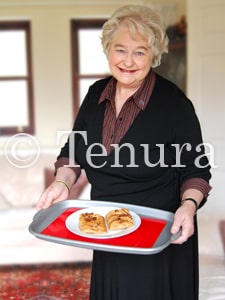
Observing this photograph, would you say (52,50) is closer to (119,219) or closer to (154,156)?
(154,156)

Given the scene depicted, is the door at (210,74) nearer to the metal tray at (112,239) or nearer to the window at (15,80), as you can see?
the window at (15,80)

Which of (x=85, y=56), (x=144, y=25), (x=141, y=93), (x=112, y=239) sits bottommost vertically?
(x=112, y=239)

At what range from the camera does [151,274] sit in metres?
1.46

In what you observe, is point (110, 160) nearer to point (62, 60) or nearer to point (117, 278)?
point (117, 278)

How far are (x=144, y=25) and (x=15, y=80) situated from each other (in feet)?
11.2

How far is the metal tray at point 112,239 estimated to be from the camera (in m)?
1.21

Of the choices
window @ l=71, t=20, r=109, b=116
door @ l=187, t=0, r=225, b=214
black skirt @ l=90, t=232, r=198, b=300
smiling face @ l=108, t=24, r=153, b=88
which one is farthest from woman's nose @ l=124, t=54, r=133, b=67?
window @ l=71, t=20, r=109, b=116

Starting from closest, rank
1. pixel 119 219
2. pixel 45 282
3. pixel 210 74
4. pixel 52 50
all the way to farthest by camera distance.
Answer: pixel 119 219 → pixel 45 282 → pixel 210 74 → pixel 52 50

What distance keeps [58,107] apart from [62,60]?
0.46m

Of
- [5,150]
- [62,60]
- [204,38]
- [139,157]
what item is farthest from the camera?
[62,60]

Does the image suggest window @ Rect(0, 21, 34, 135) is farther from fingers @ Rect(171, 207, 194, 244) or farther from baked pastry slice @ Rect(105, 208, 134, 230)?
fingers @ Rect(171, 207, 194, 244)

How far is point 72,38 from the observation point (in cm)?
449

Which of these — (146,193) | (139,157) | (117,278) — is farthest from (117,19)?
(117,278)

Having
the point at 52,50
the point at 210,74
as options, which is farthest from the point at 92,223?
the point at 52,50
